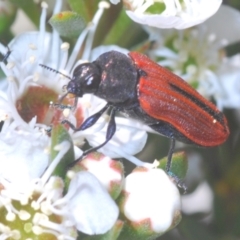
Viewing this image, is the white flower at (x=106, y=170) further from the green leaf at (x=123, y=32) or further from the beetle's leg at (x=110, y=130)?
the green leaf at (x=123, y=32)

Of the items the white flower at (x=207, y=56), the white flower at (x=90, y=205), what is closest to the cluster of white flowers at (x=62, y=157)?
the white flower at (x=90, y=205)

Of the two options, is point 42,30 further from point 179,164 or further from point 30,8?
point 179,164

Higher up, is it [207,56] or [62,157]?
[62,157]

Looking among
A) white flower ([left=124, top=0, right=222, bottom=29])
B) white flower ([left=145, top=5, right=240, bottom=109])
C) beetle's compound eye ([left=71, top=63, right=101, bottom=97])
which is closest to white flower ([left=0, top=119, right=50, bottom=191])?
beetle's compound eye ([left=71, top=63, right=101, bottom=97])

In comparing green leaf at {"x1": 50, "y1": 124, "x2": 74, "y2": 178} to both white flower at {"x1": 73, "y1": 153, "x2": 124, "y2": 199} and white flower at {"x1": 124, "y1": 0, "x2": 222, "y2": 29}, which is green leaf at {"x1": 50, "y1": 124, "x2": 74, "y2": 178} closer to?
white flower at {"x1": 73, "y1": 153, "x2": 124, "y2": 199}

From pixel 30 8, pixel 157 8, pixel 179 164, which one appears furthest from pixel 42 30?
pixel 179 164

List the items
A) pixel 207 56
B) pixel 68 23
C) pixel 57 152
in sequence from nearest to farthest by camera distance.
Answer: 1. pixel 57 152
2. pixel 68 23
3. pixel 207 56

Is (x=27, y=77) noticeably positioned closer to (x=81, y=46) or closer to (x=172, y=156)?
(x=81, y=46)
